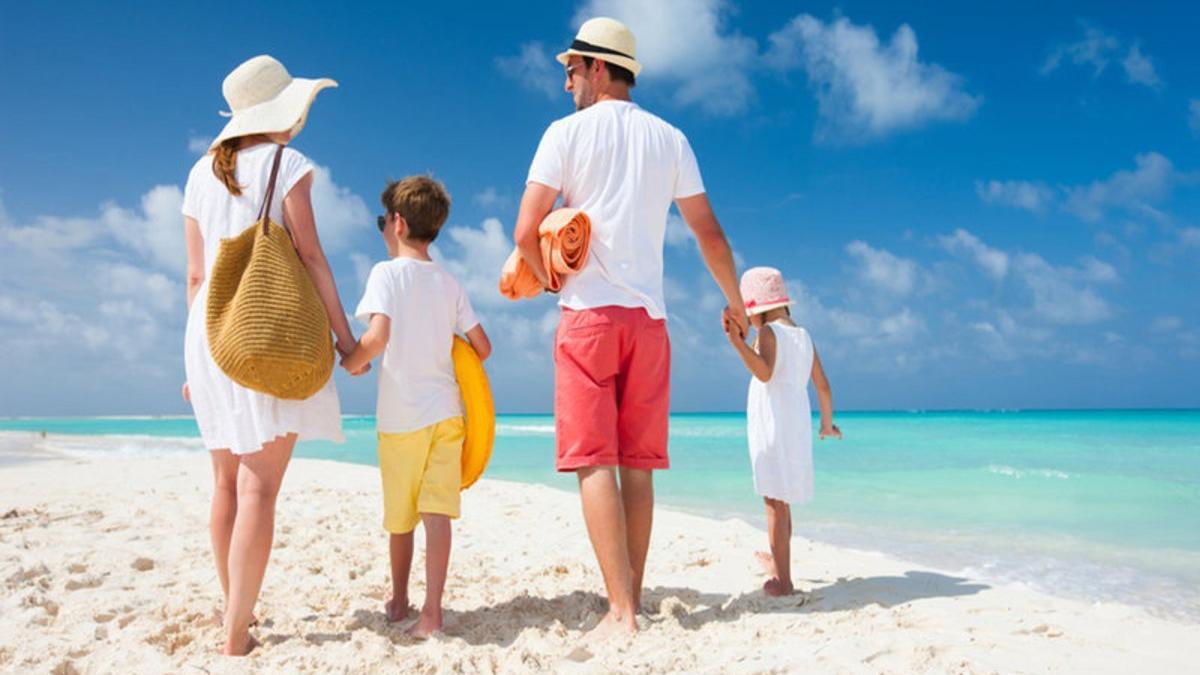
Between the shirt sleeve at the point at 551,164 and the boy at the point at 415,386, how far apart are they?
1.66 feet

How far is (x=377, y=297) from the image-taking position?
10.7 feet

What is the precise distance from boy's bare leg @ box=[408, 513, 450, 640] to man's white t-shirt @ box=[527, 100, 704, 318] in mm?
1085

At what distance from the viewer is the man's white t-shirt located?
3.18m

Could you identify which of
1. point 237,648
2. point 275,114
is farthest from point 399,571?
point 275,114

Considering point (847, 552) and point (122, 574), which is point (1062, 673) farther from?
point (122, 574)

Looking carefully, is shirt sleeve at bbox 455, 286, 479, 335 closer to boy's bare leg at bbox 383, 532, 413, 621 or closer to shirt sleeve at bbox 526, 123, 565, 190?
shirt sleeve at bbox 526, 123, 565, 190

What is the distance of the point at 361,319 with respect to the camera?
10.9 feet

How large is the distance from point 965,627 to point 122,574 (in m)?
4.14

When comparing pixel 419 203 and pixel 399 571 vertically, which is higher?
pixel 419 203

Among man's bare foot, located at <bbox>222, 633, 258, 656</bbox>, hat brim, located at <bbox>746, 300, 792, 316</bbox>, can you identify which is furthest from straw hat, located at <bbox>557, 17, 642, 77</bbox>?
man's bare foot, located at <bbox>222, 633, 258, 656</bbox>

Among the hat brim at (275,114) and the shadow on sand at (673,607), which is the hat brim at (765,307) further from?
the hat brim at (275,114)

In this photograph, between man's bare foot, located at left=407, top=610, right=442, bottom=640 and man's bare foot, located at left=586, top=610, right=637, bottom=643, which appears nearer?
man's bare foot, located at left=586, top=610, right=637, bottom=643

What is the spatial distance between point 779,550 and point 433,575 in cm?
169

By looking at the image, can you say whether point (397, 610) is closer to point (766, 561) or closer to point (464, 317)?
point (464, 317)
